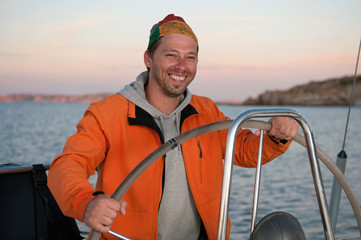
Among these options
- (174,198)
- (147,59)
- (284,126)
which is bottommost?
(174,198)

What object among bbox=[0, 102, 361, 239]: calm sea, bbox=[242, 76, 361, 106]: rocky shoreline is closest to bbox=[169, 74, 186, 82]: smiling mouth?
bbox=[0, 102, 361, 239]: calm sea

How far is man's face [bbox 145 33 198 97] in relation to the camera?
5.51 ft

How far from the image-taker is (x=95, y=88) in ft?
77.8

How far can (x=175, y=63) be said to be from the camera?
1686mm

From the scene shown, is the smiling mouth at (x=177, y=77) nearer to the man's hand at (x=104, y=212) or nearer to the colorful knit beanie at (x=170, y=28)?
the colorful knit beanie at (x=170, y=28)

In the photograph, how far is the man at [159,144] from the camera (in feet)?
4.89

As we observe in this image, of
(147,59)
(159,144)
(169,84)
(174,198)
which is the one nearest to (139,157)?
(159,144)

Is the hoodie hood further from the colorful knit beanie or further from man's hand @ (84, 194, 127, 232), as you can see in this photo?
man's hand @ (84, 194, 127, 232)

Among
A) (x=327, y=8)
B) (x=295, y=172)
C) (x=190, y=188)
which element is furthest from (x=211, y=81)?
(x=190, y=188)

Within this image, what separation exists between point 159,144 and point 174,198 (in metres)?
0.20

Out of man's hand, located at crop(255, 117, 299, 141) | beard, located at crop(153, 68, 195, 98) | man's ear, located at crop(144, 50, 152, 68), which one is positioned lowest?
man's hand, located at crop(255, 117, 299, 141)

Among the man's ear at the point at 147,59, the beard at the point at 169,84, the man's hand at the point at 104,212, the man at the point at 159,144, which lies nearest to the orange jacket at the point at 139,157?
the man at the point at 159,144

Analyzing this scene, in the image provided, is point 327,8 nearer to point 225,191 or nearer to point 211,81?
point 211,81

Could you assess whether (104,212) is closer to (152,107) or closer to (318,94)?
(152,107)
